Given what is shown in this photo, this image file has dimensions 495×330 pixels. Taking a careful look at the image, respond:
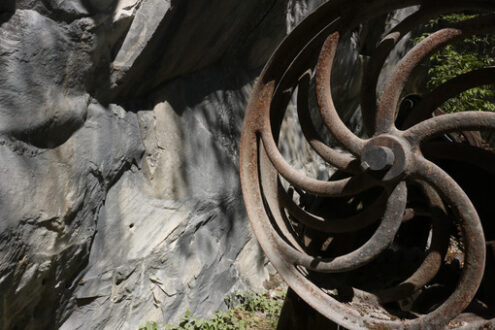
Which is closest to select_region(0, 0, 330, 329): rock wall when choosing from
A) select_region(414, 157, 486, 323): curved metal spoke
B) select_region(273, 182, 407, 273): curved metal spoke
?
select_region(273, 182, 407, 273): curved metal spoke

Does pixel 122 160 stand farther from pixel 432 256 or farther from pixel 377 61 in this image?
pixel 432 256

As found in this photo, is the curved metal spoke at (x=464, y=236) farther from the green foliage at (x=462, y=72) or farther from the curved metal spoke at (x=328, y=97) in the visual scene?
the green foliage at (x=462, y=72)

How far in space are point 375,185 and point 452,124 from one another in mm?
349

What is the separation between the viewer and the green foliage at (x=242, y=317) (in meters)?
2.96

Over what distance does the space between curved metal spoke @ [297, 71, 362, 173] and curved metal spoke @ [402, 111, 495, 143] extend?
25cm

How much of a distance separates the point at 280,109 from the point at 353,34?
336 centimetres

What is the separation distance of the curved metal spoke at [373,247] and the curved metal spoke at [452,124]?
0.18 m

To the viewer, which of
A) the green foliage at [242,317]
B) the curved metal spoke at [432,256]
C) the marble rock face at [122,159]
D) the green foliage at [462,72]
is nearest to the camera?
the curved metal spoke at [432,256]

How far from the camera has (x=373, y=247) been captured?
1.74 metres

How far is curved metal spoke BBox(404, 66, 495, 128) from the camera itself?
6.00 feet

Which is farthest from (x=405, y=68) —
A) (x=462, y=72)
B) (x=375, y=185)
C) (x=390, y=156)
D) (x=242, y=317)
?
(x=462, y=72)

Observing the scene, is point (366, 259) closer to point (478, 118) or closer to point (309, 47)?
point (478, 118)

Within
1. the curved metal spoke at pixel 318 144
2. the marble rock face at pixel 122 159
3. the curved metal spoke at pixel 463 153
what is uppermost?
the curved metal spoke at pixel 463 153

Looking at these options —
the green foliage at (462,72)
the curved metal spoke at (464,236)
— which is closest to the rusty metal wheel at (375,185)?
the curved metal spoke at (464,236)
